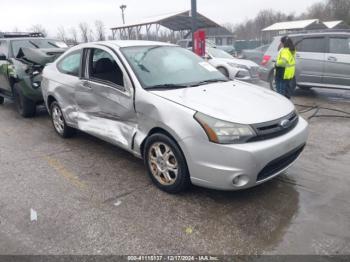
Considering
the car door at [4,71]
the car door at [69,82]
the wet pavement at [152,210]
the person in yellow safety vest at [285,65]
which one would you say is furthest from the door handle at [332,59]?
the car door at [4,71]

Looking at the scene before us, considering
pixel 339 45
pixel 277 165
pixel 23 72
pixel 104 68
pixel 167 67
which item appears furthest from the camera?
pixel 339 45

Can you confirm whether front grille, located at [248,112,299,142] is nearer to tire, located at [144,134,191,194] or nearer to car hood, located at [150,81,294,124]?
car hood, located at [150,81,294,124]

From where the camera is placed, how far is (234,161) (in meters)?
2.80

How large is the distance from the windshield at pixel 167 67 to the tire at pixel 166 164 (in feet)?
2.22

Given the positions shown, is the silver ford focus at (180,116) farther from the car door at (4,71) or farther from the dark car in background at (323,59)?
the dark car in background at (323,59)

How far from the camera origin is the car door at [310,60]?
7977 millimetres

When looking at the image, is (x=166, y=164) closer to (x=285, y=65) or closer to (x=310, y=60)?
(x=285, y=65)

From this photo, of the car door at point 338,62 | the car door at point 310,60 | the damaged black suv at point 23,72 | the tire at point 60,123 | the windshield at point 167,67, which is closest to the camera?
the windshield at point 167,67

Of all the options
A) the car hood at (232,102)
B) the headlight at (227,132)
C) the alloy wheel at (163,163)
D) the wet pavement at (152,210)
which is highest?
the car hood at (232,102)

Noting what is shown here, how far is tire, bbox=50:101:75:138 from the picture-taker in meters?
5.13

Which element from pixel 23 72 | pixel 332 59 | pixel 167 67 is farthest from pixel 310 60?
pixel 23 72

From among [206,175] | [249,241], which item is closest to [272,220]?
[249,241]

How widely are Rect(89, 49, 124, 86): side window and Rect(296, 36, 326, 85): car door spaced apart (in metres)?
5.95

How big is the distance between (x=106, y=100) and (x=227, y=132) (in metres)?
1.79
